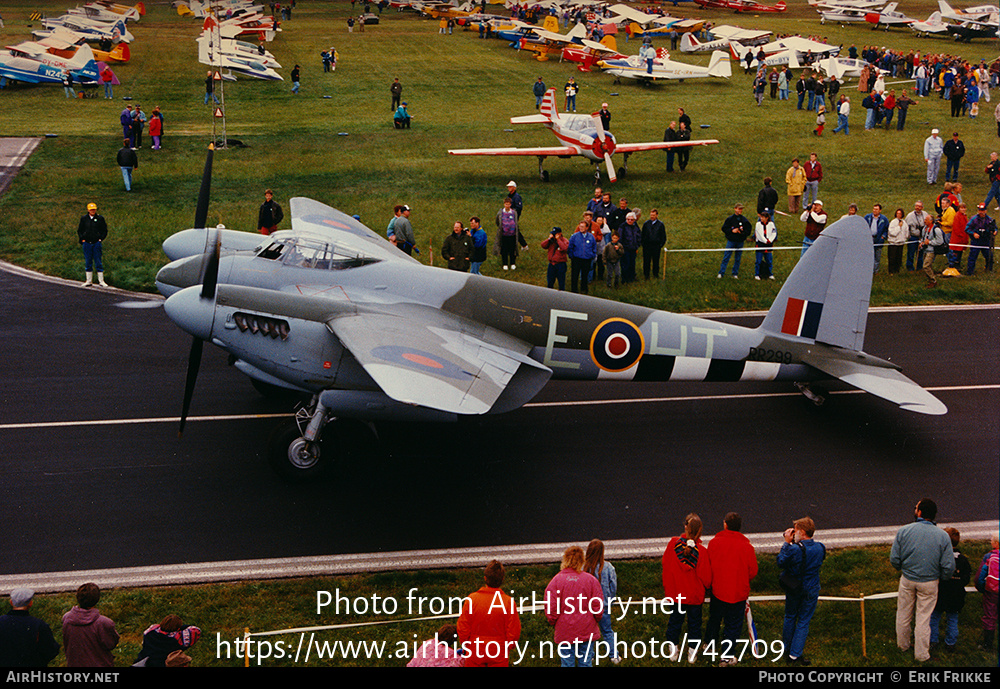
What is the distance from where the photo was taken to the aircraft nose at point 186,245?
59.4 feet

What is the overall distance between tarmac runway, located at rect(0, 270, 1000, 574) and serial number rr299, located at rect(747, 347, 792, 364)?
152 centimetres

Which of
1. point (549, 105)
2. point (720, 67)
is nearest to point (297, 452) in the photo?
point (549, 105)

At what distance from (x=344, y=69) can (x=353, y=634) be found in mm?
56270

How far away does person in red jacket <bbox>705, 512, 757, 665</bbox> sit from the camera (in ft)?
34.3

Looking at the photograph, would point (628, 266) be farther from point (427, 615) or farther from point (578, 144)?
point (427, 615)

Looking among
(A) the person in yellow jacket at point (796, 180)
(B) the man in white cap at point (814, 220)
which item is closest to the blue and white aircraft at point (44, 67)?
(A) the person in yellow jacket at point (796, 180)

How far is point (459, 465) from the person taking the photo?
16.0 m

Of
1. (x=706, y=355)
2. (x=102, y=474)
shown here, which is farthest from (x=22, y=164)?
(x=706, y=355)

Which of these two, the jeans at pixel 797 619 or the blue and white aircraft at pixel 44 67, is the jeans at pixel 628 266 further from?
the blue and white aircraft at pixel 44 67

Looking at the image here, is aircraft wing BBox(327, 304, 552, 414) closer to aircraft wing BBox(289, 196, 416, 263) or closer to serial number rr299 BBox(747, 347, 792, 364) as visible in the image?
aircraft wing BBox(289, 196, 416, 263)

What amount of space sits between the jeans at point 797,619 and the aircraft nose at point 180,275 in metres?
11.8

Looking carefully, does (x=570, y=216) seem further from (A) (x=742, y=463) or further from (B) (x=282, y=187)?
(A) (x=742, y=463)

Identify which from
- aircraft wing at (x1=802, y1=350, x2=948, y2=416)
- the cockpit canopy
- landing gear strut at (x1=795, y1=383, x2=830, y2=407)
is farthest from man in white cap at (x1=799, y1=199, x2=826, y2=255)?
the cockpit canopy

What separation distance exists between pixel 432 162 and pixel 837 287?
81.4 ft
